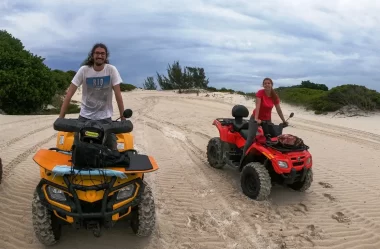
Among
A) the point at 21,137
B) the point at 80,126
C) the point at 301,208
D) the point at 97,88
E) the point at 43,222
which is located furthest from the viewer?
the point at 21,137

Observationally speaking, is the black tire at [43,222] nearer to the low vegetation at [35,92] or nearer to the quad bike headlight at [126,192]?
the quad bike headlight at [126,192]

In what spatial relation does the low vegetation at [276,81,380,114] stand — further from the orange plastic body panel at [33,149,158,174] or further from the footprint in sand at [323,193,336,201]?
the orange plastic body panel at [33,149,158,174]

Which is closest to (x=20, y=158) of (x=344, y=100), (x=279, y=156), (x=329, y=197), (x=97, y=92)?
(x=97, y=92)

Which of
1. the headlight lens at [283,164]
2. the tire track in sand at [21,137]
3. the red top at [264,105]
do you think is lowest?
the tire track in sand at [21,137]

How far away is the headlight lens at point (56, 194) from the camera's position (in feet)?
12.8

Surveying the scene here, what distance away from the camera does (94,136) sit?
13.5 ft

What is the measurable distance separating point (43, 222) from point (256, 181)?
3239mm

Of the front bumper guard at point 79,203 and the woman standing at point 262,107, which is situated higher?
the woman standing at point 262,107

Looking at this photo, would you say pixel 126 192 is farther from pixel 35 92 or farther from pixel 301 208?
pixel 35 92

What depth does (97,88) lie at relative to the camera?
5176 millimetres

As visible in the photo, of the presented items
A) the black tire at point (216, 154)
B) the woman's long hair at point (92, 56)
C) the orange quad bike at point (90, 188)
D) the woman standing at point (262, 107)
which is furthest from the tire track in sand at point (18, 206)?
the woman standing at point (262, 107)

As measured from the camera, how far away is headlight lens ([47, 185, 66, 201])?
3.90 m

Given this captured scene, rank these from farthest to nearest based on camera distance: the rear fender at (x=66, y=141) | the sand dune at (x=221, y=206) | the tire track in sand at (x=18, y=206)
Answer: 1. the rear fender at (x=66, y=141)
2. the sand dune at (x=221, y=206)
3. the tire track in sand at (x=18, y=206)

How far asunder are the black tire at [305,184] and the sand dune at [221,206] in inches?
4.7
